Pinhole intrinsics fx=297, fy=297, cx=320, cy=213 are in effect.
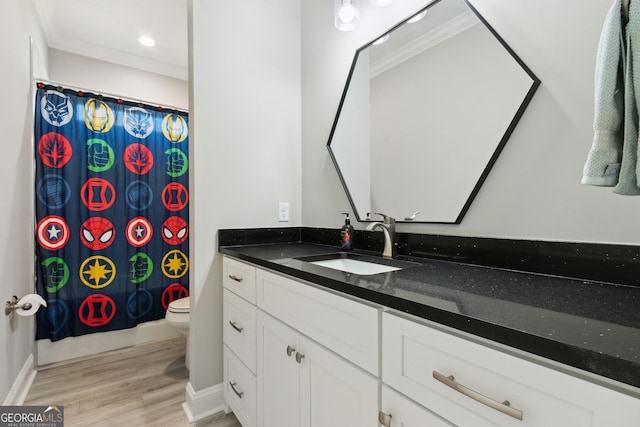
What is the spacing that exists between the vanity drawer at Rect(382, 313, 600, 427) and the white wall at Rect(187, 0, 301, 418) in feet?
4.01

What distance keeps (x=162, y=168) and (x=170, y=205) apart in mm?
324

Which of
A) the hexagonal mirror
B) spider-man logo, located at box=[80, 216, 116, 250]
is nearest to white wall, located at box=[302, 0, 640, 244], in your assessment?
the hexagonal mirror

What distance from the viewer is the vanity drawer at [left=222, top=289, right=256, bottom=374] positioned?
51.4 inches

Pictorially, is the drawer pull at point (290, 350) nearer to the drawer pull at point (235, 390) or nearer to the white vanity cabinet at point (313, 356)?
the white vanity cabinet at point (313, 356)

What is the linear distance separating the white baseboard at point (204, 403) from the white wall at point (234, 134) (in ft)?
0.05

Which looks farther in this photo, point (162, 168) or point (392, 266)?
point (162, 168)

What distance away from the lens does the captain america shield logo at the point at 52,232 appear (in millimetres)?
2070

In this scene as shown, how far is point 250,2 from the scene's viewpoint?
178 cm

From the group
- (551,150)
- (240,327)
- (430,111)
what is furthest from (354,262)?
(551,150)

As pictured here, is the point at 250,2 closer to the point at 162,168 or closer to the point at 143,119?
the point at 143,119

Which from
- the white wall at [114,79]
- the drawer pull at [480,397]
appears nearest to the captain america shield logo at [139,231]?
the white wall at [114,79]

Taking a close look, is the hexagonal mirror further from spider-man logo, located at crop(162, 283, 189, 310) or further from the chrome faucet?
spider-man logo, located at crop(162, 283, 189, 310)

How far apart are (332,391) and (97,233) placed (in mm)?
2273

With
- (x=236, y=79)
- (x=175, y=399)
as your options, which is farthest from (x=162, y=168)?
(x=175, y=399)
